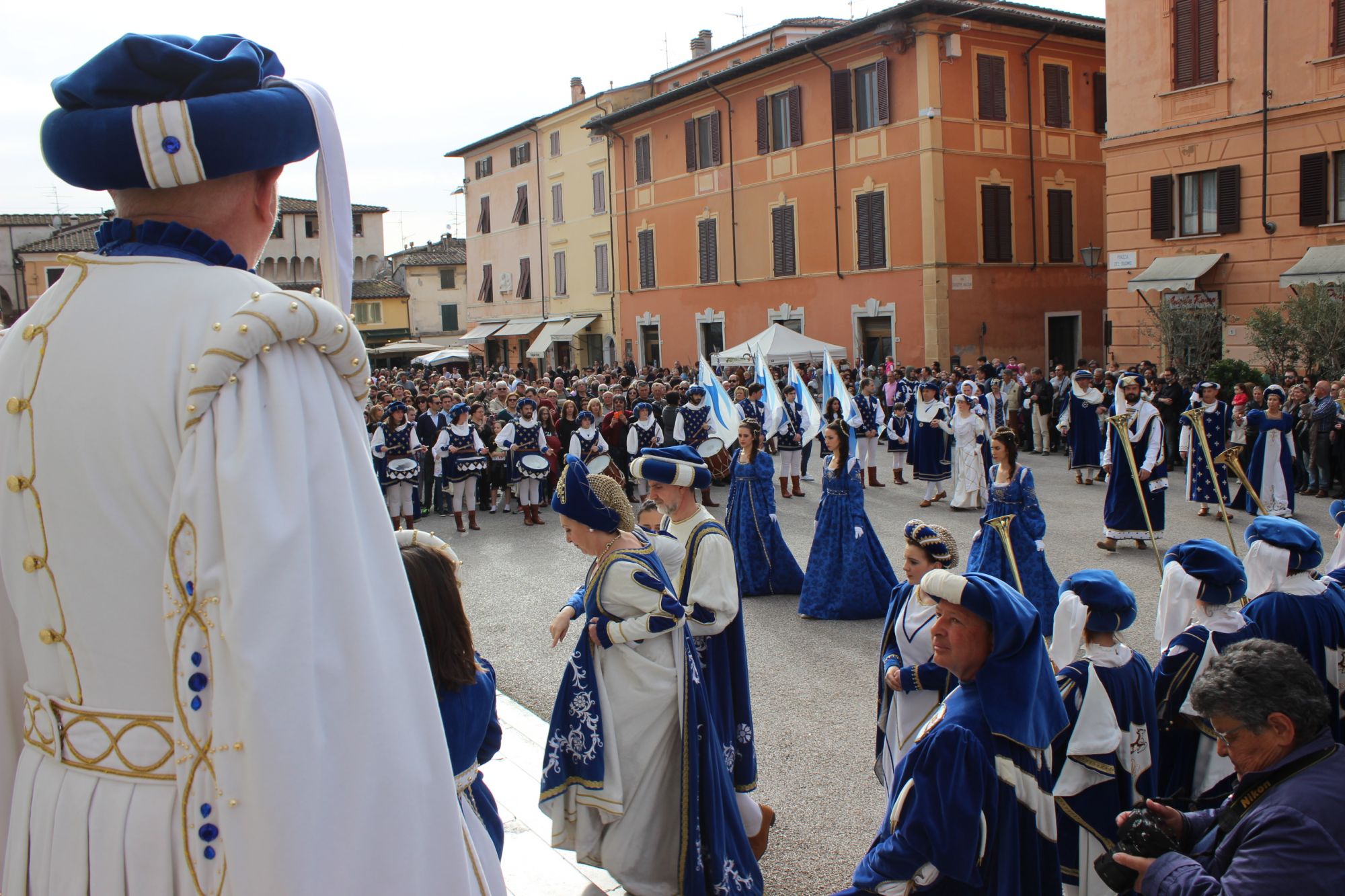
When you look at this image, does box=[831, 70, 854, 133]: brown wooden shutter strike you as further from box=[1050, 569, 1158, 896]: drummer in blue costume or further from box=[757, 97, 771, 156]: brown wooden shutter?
box=[1050, 569, 1158, 896]: drummer in blue costume

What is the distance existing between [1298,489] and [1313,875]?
14950mm

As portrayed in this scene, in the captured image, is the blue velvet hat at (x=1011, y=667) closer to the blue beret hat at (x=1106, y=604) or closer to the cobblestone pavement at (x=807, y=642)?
the blue beret hat at (x=1106, y=604)

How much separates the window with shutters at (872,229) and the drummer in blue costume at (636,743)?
23.6 m

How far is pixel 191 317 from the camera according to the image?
1307 mm

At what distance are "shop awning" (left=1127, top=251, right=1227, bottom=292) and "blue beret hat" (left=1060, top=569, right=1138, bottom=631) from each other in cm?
1896

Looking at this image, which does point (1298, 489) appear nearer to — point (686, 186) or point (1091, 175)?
point (1091, 175)

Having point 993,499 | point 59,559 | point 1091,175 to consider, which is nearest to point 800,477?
point 993,499

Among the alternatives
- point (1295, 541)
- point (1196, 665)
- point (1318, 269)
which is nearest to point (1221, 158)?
point (1318, 269)

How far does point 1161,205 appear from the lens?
71.1 feet

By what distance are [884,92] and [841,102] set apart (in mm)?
1332

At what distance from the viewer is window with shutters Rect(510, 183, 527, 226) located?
42.1 m

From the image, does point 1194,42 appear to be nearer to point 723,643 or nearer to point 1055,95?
point 1055,95

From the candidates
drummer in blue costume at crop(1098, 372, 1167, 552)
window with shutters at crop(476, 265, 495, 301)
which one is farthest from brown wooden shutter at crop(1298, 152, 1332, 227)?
window with shutters at crop(476, 265, 495, 301)

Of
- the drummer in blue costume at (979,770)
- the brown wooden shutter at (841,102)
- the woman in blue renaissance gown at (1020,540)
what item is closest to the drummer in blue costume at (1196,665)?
the drummer in blue costume at (979,770)
